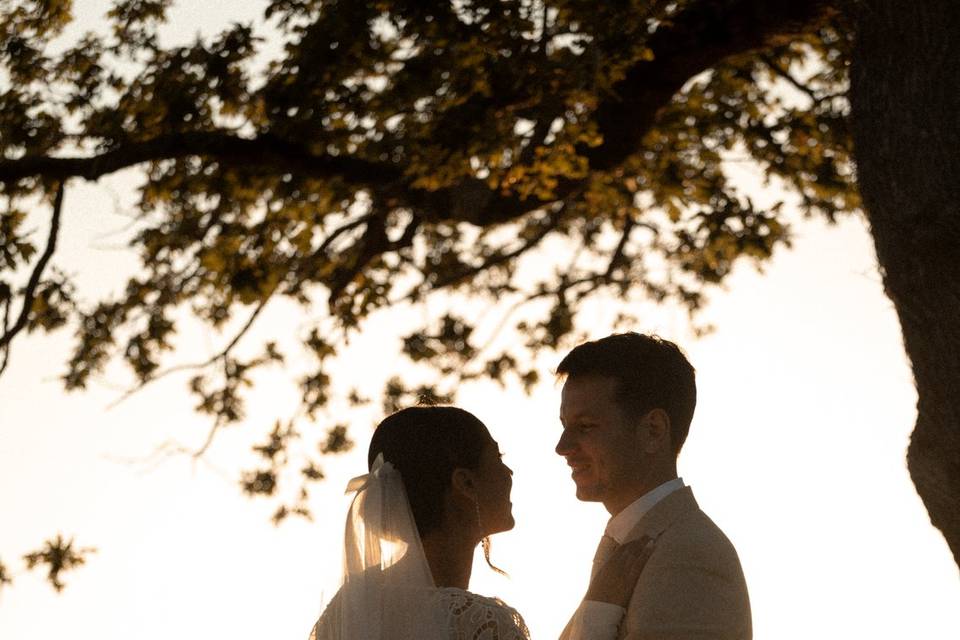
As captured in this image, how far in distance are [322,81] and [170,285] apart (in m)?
3.35

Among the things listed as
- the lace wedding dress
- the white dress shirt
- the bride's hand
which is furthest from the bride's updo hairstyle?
the bride's hand

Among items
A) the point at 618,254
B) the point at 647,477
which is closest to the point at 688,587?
the point at 647,477

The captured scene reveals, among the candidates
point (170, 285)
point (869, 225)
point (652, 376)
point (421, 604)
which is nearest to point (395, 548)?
point (421, 604)

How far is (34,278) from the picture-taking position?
10.6m

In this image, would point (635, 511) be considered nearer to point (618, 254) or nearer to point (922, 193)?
point (922, 193)

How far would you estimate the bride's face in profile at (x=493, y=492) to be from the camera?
5562mm

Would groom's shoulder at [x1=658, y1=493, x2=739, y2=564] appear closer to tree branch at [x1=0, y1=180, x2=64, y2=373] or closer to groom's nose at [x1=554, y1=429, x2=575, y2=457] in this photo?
groom's nose at [x1=554, y1=429, x2=575, y2=457]

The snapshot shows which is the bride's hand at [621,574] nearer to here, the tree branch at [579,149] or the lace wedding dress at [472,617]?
the lace wedding dress at [472,617]

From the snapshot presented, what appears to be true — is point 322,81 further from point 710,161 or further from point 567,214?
point 567,214

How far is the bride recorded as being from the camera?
5.32m

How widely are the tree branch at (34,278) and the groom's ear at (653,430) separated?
631 centimetres

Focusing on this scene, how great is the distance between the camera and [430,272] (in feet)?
46.6

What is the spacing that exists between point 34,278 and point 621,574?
7.17 metres

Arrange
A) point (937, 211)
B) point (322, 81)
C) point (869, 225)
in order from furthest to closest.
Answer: point (322, 81)
point (869, 225)
point (937, 211)
